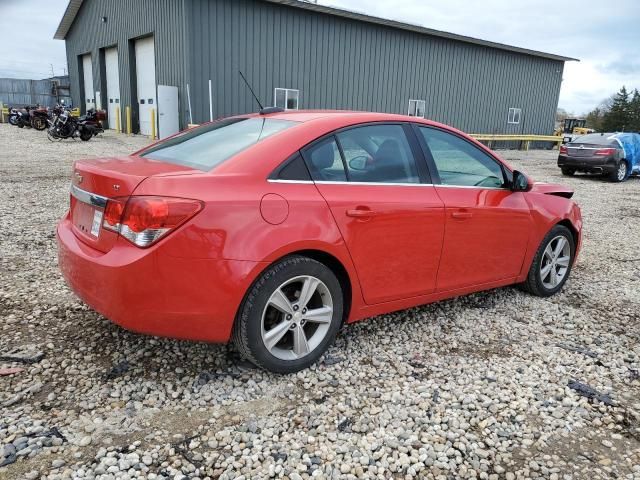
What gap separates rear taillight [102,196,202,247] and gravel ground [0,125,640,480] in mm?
898

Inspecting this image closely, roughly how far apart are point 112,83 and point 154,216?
81.2ft

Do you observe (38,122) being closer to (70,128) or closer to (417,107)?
(70,128)

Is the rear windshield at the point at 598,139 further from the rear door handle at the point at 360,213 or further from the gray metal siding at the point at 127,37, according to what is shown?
the rear door handle at the point at 360,213

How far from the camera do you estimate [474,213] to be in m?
3.72

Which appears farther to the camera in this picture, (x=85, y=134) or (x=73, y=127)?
(x=85, y=134)

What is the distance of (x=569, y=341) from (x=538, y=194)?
4.11ft

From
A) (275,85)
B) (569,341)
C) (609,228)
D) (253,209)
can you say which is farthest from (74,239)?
(275,85)

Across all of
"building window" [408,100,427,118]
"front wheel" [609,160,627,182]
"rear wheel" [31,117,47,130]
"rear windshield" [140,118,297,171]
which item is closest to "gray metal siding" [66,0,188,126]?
"rear wheel" [31,117,47,130]

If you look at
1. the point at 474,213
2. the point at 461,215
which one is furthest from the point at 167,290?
the point at 474,213

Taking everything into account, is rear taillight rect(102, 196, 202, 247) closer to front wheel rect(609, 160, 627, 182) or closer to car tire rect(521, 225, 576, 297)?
car tire rect(521, 225, 576, 297)

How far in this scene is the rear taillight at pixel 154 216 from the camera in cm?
255

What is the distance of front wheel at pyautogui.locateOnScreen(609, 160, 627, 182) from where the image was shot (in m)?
14.3

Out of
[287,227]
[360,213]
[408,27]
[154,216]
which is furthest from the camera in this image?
[408,27]

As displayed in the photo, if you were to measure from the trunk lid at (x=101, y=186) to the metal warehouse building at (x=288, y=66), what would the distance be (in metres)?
14.9
